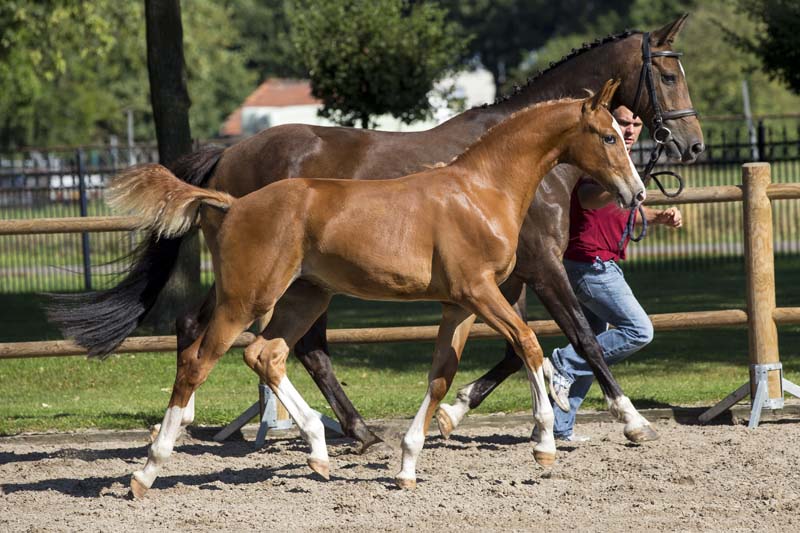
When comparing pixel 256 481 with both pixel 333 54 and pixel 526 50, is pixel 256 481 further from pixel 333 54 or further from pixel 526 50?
pixel 526 50

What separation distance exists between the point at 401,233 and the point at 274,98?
51.6 meters

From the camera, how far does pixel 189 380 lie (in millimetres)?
5406

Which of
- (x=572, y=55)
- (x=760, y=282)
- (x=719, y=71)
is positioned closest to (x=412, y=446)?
(x=572, y=55)

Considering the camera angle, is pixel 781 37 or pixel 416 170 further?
pixel 781 37

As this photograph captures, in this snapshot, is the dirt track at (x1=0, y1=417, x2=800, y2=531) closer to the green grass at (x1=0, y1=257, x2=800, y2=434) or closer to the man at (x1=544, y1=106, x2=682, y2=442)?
the man at (x1=544, y1=106, x2=682, y2=442)

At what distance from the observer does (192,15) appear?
37031 mm

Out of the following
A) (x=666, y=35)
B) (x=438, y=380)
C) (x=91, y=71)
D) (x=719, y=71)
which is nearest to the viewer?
(x=438, y=380)

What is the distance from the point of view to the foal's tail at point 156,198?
5.44 metres

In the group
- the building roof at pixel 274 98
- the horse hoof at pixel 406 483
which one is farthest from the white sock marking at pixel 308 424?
the building roof at pixel 274 98

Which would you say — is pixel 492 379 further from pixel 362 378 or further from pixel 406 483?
pixel 362 378

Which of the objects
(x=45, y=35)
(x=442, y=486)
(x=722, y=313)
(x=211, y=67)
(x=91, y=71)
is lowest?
(x=442, y=486)

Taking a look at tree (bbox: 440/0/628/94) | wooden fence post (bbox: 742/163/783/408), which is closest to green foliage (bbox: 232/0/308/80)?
tree (bbox: 440/0/628/94)

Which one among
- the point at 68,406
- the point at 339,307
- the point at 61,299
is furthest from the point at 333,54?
the point at 61,299

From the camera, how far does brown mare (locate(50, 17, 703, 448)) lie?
619 centimetres
